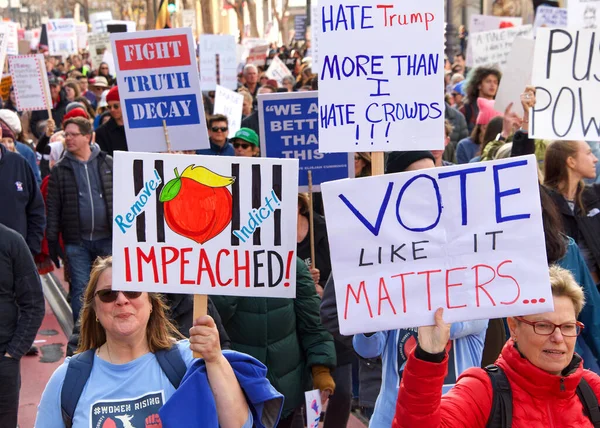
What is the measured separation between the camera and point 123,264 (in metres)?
3.36

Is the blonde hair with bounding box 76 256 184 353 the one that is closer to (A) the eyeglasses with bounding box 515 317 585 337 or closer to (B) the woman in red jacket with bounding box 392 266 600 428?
(B) the woman in red jacket with bounding box 392 266 600 428

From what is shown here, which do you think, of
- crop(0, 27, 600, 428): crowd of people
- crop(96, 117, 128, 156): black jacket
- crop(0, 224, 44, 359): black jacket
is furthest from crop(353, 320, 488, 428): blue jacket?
crop(96, 117, 128, 156): black jacket

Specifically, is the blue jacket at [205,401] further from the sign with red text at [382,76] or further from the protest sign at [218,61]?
the protest sign at [218,61]

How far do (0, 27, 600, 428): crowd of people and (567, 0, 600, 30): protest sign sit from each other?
1.59 metres

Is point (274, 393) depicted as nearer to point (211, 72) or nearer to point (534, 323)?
point (534, 323)

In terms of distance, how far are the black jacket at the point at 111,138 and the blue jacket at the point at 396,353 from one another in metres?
6.28

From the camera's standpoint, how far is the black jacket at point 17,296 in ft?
16.6

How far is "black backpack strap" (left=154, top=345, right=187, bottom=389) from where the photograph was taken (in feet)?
10.7

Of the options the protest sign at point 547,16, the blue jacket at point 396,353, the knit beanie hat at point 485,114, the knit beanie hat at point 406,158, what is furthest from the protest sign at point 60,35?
the blue jacket at point 396,353

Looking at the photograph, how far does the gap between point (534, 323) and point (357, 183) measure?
64 cm

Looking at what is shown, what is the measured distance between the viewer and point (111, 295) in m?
3.42

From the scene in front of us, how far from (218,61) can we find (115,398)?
1487 cm

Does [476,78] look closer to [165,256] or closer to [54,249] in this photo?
[54,249]

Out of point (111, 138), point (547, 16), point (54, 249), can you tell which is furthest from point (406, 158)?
point (547, 16)
